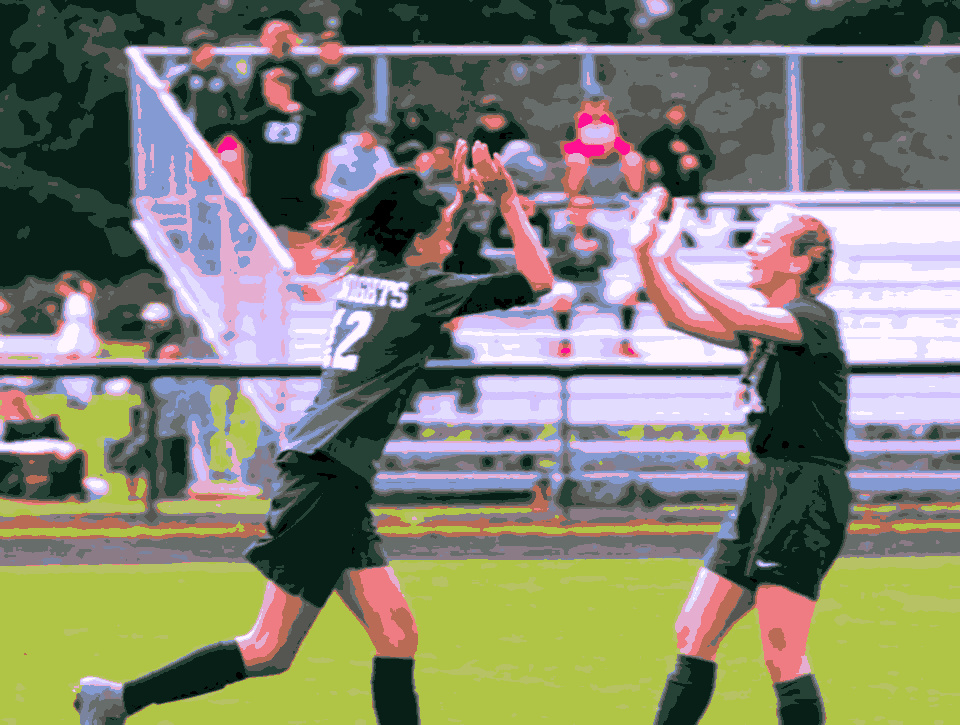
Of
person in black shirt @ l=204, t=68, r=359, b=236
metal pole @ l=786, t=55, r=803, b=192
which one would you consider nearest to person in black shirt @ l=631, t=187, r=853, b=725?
metal pole @ l=786, t=55, r=803, b=192

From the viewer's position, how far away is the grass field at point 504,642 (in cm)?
463

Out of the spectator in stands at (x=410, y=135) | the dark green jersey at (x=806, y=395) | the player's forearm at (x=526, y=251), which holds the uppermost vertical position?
the spectator in stands at (x=410, y=135)

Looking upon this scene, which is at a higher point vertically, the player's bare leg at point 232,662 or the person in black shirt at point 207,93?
the person in black shirt at point 207,93

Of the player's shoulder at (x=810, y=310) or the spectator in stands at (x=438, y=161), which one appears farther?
the spectator in stands at (x=438, y=161)

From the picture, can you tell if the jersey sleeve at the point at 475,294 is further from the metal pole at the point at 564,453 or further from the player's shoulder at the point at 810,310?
the metal pole at the point at 564,453

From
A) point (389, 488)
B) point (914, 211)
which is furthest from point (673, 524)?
point (914, 211)

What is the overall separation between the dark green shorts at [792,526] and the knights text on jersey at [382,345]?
36.5 inches

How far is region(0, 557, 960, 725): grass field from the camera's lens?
463cm

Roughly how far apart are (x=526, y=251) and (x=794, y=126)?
25.4ft

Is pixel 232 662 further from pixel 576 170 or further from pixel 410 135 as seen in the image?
pixel 410 135

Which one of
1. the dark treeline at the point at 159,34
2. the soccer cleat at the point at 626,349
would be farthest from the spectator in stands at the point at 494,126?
the soccer cleat at the point at 626,349

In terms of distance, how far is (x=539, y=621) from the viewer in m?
6.13

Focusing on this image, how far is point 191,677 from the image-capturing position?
11.9 ft

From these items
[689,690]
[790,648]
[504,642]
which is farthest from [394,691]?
[504,642]
